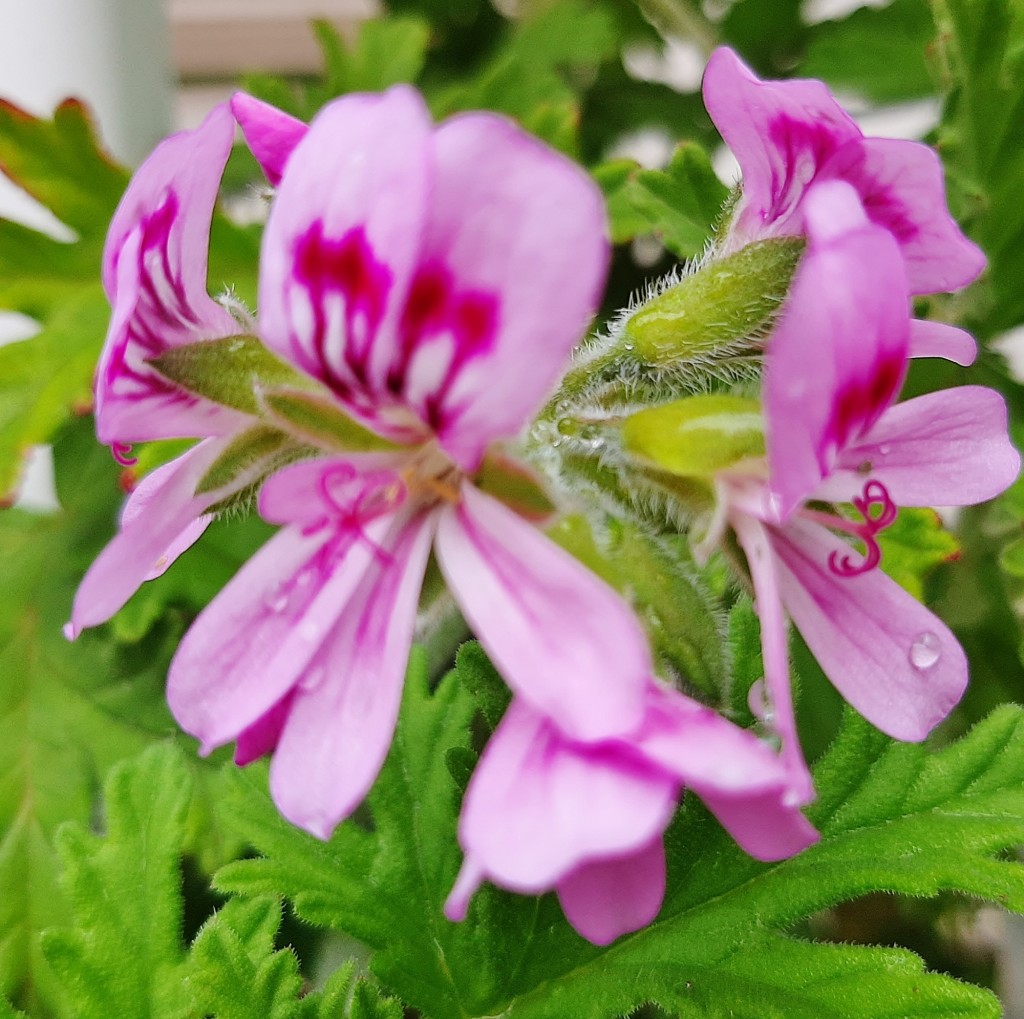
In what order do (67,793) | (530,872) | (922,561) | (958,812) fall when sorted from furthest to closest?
(67,793), (922,561), (958,812), (530,872)

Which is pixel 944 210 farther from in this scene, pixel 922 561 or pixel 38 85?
pixel 38 85

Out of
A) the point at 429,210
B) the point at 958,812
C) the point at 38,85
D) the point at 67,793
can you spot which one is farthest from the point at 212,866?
the point at 38,85

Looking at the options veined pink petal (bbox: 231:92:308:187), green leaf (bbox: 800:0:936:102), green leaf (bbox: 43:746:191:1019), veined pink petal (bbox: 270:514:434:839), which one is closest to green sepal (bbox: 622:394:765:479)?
veined pink petal (bbox: 270:514:434:839)

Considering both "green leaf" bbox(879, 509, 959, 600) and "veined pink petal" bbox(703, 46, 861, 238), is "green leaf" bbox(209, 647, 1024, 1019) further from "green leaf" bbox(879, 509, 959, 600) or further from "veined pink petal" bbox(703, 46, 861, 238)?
"veined pink petal" bbox(703, 46, 861, 238)

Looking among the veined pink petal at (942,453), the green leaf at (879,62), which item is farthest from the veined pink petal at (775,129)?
the green leaf at (879,62)

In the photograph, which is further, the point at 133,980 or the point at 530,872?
the point at 133,980

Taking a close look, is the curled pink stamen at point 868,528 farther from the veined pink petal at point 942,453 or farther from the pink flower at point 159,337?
the pink flower at point 159,337
